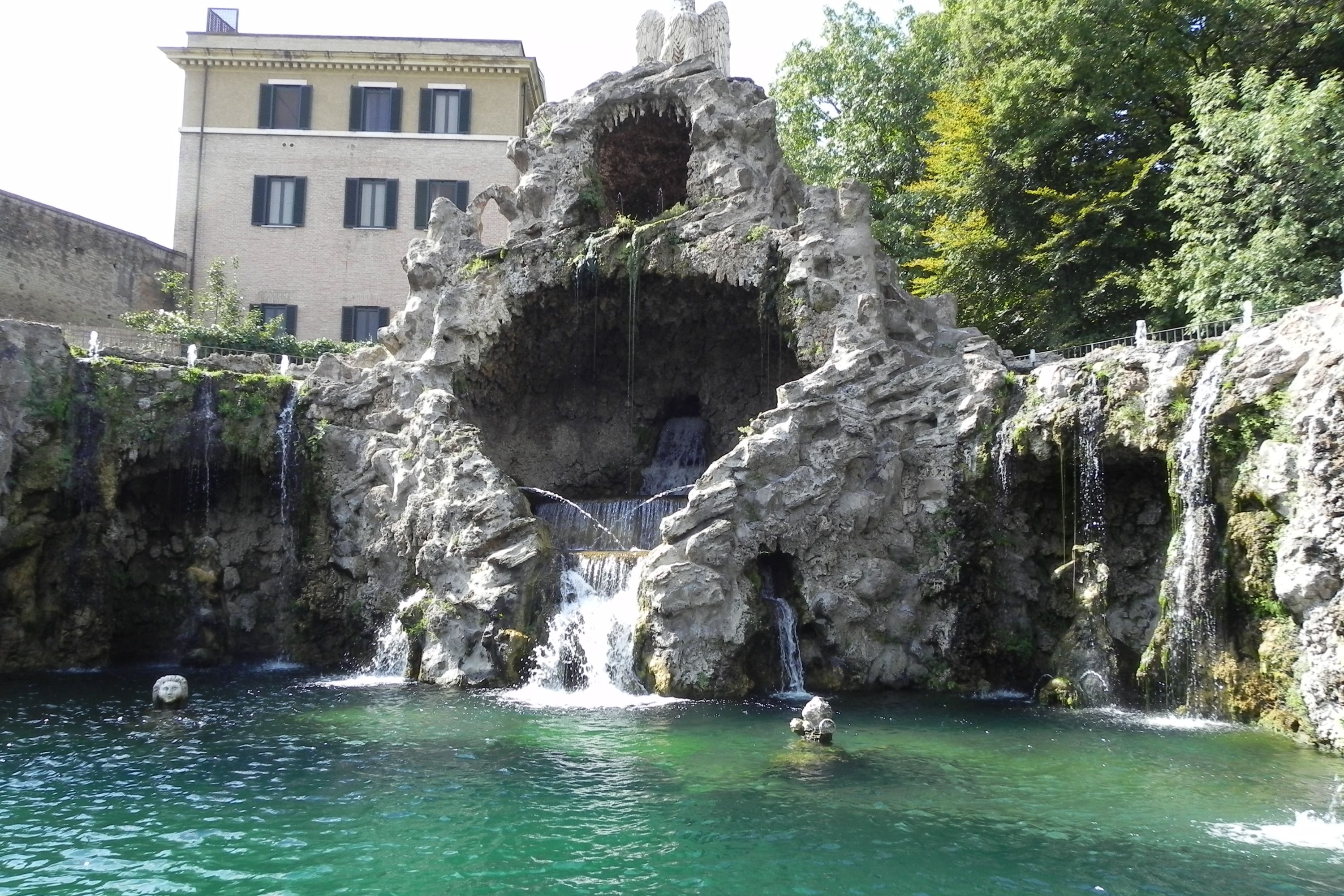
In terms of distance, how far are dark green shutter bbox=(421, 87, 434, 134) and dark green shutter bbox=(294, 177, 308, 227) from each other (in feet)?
15.2

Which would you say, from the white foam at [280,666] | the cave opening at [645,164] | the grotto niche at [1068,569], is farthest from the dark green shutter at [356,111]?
the grotto niche at [1068,569]

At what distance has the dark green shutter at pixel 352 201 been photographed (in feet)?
127

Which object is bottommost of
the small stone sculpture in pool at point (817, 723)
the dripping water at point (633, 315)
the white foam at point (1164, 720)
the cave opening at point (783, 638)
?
the white foam at point (1164, 720)

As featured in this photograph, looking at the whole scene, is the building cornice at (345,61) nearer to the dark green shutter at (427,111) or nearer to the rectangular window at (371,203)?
the dark green shutter at (427,111)

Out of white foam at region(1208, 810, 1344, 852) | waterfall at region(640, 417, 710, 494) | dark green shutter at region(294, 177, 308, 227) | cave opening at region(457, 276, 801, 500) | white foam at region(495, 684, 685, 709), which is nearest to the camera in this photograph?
white foam at region(1208, 810, 1344, 852)

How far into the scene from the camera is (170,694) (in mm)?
16547

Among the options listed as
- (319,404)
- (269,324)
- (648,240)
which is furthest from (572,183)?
(269,324)

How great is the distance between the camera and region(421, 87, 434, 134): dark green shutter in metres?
39.3

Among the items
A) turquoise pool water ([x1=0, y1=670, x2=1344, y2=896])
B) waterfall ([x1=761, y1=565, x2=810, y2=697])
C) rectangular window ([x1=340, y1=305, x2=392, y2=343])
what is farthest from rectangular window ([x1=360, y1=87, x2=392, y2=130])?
turquoise pool water ([x1=0, y1=670, x2=1344, y2=896])

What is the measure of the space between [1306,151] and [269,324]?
1110 inches

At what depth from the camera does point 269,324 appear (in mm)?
33844

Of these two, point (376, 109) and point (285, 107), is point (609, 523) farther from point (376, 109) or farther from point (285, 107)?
point (285, 107)

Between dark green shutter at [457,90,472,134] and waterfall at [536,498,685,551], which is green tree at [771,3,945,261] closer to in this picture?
dark green shutter at [457,90,472,134]

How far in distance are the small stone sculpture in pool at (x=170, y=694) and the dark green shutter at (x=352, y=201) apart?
25.2 meters
